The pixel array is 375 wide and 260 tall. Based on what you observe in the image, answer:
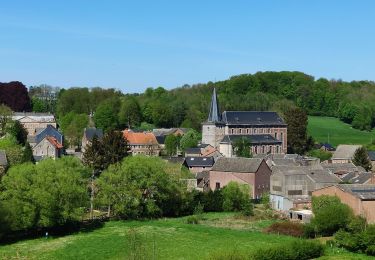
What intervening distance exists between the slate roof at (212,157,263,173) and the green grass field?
41.1ft

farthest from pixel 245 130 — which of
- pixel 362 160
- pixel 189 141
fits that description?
pixel 362 160

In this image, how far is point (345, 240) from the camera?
1374 inches

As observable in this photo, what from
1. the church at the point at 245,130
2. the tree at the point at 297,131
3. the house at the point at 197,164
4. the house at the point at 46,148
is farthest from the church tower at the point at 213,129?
the house at the point at 46,148

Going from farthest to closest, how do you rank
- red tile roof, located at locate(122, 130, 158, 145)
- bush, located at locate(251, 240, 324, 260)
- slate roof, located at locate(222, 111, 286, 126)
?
1. red tile roof, located at locate(122, 130, 158, 145)
2. slate roof, located at locate(222, 111, 286, 126)
3. bush, located at locate(251, 240, 324, 260)

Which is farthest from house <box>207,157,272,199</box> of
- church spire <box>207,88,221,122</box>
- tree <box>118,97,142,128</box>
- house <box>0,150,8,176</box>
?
tree <box>118,97,142,128</box>

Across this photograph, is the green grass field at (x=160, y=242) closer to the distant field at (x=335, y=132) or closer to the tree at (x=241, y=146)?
the tree at (x=241, y=146)

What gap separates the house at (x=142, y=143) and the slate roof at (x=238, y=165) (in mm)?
25352

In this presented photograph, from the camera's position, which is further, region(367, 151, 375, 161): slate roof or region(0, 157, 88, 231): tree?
region(367, 151, 375, 161): slate roof

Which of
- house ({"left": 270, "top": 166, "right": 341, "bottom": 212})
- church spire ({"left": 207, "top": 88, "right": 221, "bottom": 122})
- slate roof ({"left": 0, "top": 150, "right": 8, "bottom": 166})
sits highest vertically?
church spire ({"left": 207, "top": 88, "right": 221, "bottom": 122})

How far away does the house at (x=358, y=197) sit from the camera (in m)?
41.0

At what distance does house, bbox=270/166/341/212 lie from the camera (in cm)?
4922

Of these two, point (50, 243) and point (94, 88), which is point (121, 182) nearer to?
point (50, 243)

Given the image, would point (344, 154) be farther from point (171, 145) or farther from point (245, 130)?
point (171, 145)

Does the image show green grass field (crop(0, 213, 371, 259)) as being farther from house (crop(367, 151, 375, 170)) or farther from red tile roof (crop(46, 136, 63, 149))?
house (crop(367, 151, 375, 170))
